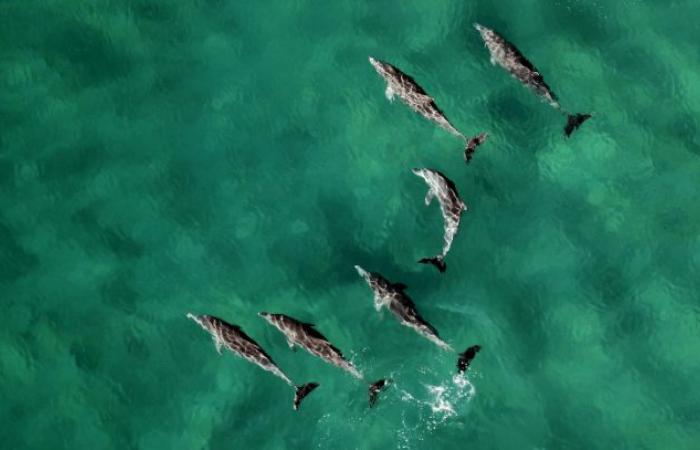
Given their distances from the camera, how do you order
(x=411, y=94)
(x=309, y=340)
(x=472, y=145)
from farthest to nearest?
(x=472, y=145), (x=411, y=94), (x=309, y=340)

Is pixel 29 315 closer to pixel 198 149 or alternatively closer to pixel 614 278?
pixel 198 149

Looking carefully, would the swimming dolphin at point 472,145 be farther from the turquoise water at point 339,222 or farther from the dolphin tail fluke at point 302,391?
the dolphin tail fluke at point 302,391

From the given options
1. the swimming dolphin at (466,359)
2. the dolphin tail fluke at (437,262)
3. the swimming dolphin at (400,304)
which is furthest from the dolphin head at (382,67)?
the swimming dolphin at (466,359)

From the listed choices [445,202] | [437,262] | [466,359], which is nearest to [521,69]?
[445,202]

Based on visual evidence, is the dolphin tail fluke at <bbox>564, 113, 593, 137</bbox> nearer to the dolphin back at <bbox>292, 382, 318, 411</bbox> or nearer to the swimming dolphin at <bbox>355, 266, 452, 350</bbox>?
the swimming dolphin at <bbox>355, 266, 452, 350</bbox>

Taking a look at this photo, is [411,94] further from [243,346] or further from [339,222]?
[243,346]

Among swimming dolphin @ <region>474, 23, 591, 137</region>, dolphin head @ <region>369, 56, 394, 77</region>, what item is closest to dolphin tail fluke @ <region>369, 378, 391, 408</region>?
dolphin head @ <region>369, 56, 394, 77</region>

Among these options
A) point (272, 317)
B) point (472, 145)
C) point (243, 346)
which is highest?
point (472, 145)
